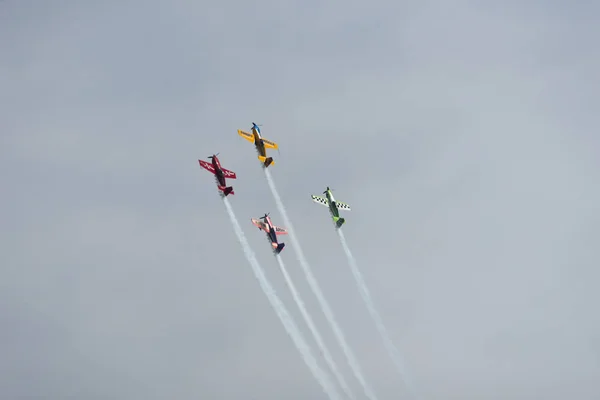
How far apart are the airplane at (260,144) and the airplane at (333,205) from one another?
1213cm

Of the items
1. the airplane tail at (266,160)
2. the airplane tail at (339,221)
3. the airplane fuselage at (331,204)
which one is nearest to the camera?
the airplane tail at (266,160)

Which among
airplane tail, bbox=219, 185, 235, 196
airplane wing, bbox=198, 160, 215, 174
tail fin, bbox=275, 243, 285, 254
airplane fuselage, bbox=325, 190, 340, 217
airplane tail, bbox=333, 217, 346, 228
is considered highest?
airplane wing, bbox=198, 160, 215, 174

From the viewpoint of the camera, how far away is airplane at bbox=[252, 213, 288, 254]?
130 meters

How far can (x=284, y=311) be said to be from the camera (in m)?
124

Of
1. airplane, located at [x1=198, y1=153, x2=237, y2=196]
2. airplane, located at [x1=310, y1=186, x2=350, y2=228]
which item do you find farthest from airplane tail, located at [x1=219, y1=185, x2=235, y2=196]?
airplane, located at [x1=310, y1=186, x2=350, y2=228]

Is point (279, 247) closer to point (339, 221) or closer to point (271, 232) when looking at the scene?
point (271, 232)

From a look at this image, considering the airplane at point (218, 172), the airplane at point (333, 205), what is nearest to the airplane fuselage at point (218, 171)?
the airplane at point (218, 172)

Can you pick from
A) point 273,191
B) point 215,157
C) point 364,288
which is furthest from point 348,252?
point 215,157

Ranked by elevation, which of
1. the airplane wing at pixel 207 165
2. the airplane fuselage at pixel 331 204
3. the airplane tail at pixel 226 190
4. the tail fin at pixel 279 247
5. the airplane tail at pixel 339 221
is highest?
the airplane wing at pixel 207 165

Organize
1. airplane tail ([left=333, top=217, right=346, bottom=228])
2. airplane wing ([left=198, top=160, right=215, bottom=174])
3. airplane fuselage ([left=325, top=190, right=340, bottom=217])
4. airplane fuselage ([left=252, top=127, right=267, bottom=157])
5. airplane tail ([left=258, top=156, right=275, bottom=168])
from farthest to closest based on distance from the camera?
airplane fuselage ([left=325, top=190, right=340, bottom=217]) < airplane tail ([left=333, top=217, right=346, bottom=228]) < airplane fuselage ([left=252, top=127, right=267, bottom=157]) < airplane tail ([left=258, top=156, right=275, bottom=168]) < airplane wing ([left=198, top=160, right=215, bottom=174])

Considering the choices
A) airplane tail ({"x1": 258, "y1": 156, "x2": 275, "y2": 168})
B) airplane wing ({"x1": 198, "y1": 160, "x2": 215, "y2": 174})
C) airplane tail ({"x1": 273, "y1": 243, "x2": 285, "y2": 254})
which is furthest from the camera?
airplane tail ({"x1": 258, "y1": 156, "x2": 275, "y2": 168})

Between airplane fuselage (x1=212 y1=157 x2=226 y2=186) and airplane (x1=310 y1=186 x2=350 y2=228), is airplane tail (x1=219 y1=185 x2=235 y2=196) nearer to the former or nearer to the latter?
airplane fuselage (x1=212 y1=157 x2=226 y2=186)

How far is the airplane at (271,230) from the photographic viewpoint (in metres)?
130

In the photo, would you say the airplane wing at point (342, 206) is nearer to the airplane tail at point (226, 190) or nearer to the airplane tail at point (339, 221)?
the airplane tail at point (339, 221)
